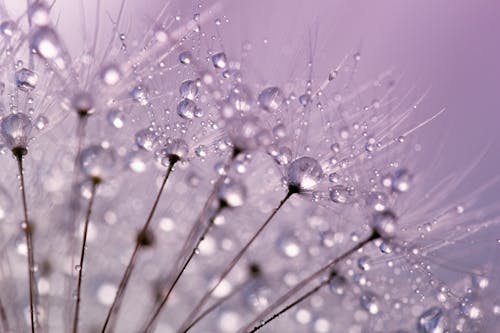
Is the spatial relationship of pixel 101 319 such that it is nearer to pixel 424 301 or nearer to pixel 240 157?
pixel 240 157

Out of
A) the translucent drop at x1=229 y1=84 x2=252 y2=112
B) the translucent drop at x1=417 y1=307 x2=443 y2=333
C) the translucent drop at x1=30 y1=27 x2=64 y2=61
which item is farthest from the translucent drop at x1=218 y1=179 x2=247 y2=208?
the translucent drop at x1=417 y1=307 x2=443 y2=333

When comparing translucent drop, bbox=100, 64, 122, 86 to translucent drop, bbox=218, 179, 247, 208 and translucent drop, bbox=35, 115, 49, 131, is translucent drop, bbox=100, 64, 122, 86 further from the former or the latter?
translucent drop, bbox=218, 179, 247, 208

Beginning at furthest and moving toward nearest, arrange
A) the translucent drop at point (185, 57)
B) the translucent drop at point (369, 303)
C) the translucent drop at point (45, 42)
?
the translucent drop at point (369, 303), the translucent drop at point (185, 57), the translucent drop at point (45, 42)

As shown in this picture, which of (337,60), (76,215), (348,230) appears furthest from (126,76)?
(348,230)

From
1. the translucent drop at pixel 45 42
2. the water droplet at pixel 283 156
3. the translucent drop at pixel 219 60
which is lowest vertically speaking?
the water droplet at pixel 283 156

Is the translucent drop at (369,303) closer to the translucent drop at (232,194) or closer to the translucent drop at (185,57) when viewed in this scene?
the translucent drop at (232,194)

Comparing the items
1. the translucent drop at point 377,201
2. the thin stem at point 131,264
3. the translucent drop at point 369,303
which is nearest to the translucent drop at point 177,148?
the thin stem at point 131,264

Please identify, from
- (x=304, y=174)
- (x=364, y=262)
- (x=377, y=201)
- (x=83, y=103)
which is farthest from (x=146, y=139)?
(x=364, y=262)

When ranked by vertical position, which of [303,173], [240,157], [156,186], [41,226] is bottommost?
[303,173]
